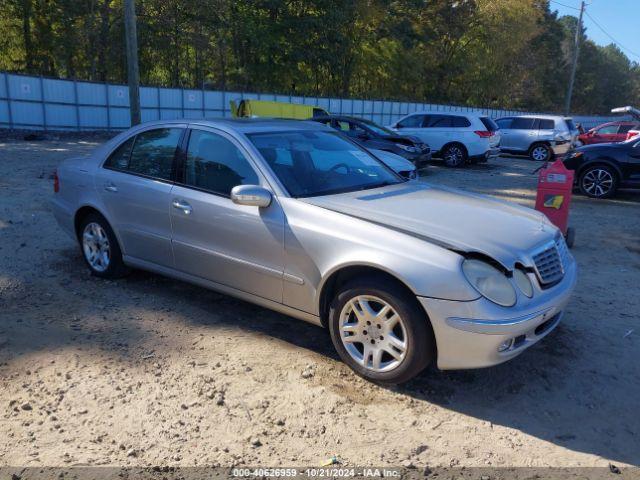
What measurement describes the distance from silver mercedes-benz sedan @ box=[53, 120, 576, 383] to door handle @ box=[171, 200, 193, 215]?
0.01 m

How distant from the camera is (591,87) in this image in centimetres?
7675

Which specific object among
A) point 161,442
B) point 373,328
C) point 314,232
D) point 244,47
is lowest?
point 161,442

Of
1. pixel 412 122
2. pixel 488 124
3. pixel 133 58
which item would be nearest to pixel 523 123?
pixel 488 124

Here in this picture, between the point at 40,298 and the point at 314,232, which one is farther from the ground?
the point at 314,232

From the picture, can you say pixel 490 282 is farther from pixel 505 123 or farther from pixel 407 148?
pixel 505 123

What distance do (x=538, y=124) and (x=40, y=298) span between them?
1865cm

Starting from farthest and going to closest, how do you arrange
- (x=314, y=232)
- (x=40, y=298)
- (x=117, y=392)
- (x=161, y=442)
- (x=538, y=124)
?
(x=538, y=124), (x=40, y=298), (x=314, y=232), (x=117, y=392), (x=161, y=442)

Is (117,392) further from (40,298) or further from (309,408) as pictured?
(40,298)

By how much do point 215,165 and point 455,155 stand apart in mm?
13128

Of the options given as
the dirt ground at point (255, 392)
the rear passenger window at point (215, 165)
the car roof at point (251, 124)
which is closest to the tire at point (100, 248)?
the dirt ground at point (255, 392)

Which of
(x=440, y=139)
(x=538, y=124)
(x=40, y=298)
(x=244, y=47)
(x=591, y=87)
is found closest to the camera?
(x=40, y=298)

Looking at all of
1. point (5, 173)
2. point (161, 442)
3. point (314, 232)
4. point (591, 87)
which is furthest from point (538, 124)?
point (591, 87)

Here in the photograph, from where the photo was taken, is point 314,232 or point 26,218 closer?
point 314,232

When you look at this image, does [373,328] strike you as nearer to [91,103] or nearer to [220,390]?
[220,390]
